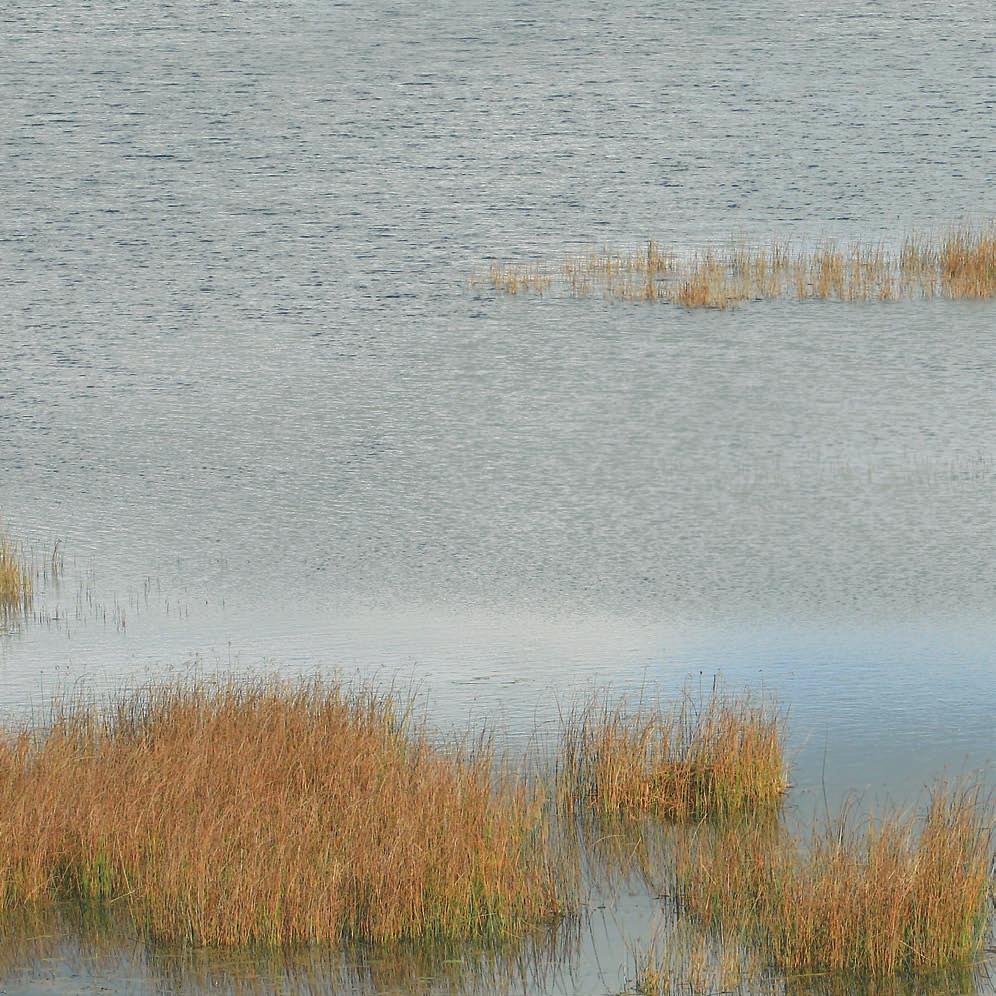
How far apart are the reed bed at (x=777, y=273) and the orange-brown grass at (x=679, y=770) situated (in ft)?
71.2

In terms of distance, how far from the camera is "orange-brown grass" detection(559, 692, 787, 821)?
29.3 feet

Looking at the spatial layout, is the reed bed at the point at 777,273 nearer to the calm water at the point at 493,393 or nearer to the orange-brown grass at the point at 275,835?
the calm water at the point at 493,393

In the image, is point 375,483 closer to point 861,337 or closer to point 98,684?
point 98,684

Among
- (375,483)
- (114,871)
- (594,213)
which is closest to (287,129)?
(594,213)

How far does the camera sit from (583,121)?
176 ft

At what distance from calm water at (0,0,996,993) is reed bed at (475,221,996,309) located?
940mm

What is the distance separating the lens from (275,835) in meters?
7.68

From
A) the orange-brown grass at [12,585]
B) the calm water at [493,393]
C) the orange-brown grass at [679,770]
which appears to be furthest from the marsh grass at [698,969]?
the orange-brown grass at [12,585]

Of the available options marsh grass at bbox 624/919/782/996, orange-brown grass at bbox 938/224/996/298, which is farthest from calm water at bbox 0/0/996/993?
orange-brown grass at bbox 938/224/996/298

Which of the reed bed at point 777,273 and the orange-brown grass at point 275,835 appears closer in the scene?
the orange-brown grass at point 275,835

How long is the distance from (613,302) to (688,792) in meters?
22.7

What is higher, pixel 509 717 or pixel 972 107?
pixel 509 717

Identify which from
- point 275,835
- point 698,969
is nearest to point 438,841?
point 275,835

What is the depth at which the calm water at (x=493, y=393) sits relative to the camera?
1221cm
